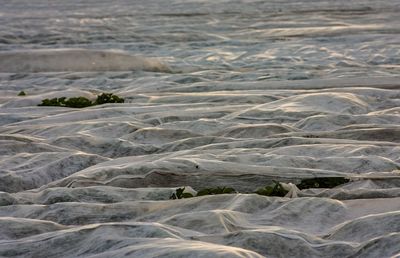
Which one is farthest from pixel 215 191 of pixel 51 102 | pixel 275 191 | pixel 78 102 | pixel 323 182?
pixel 51 102

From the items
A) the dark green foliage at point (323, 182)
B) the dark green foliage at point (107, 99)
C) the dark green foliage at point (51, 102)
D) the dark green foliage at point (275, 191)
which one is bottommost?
the dark green foliage at point (107, 99)

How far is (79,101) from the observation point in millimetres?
12609

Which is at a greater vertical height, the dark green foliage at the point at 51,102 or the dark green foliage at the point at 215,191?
the dark green foliage at the point at 215,191

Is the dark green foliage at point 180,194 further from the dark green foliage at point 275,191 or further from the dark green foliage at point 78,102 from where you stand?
the dark green foliage at point 78,102

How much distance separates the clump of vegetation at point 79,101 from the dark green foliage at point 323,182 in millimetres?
5626

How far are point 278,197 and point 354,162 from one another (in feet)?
5.39

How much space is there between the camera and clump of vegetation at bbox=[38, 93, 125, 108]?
12.6 meters

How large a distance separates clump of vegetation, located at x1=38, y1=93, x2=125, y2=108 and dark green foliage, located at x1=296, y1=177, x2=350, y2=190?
18.5 feet

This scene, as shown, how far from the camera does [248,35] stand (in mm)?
24562

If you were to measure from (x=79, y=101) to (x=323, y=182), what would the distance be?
232 inches

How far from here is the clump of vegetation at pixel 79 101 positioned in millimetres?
12555

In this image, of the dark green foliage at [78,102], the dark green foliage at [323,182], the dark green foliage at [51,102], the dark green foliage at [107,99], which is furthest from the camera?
the dark green foliage at [107,99]

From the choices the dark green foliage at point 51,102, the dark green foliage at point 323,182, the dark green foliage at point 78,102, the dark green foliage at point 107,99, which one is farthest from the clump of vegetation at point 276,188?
the dark green foliage at point 51,102

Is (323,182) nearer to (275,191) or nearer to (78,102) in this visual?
(275,191)
